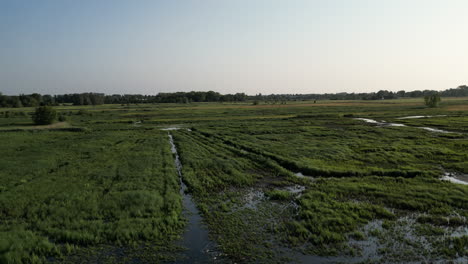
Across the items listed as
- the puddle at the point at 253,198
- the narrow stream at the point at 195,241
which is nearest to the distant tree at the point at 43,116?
the narrow stream at the point at 195,241

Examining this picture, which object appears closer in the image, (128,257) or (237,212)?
(128,257)

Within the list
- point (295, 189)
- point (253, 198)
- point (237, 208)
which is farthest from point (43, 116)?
point (295, 189)

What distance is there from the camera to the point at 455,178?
18703 millimetres

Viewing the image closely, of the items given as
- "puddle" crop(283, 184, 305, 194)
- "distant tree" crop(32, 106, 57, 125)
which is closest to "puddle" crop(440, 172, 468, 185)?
"puddle" crop(283, 184, 305, 194)

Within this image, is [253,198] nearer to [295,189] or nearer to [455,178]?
[295,189]

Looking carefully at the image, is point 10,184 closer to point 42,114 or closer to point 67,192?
point 67,192

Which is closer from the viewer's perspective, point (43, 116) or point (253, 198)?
point (253, 198)

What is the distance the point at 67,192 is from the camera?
16.0 m

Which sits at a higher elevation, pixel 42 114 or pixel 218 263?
pixel 42 114

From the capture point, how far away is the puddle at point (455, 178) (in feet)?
59.0

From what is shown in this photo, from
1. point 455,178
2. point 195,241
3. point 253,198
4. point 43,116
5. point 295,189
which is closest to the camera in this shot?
point 195,241

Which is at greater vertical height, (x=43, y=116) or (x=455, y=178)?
(x=43, y=116)

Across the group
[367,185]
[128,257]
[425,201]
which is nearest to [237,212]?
[128,257]

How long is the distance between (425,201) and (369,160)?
10134mm
